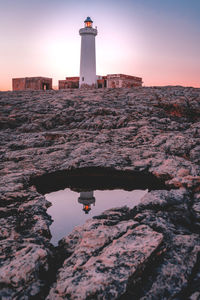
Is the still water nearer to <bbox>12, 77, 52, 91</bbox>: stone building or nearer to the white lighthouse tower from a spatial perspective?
<bbox>12, 77, 52, 91</bbox>: stone building

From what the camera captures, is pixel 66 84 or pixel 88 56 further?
pixel 88 56

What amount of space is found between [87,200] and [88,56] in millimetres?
31959

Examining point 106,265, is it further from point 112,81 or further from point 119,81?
point 112,81

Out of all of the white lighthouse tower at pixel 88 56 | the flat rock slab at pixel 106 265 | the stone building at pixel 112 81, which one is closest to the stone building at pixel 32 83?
the stone building at pixel 112 81

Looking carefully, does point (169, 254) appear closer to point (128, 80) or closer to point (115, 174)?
point (115, 174)

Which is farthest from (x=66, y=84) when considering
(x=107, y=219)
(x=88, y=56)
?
(x=107, y=219)

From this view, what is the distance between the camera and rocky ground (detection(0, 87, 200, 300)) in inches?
71.7

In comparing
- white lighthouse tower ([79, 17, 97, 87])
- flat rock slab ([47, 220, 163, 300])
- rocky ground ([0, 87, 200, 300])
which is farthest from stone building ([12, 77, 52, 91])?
flat rock slab ([47, 220, 163, 300])

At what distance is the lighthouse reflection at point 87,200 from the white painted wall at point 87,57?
30043 millimetres

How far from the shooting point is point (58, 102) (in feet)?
27.0

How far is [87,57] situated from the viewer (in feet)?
107

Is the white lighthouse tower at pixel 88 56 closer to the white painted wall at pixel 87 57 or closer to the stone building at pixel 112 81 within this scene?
the white painted wall at pixel 87 57

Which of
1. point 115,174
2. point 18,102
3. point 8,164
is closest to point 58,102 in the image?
point 18,102

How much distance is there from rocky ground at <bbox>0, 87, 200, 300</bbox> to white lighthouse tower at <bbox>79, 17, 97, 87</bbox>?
26930 millimetres
